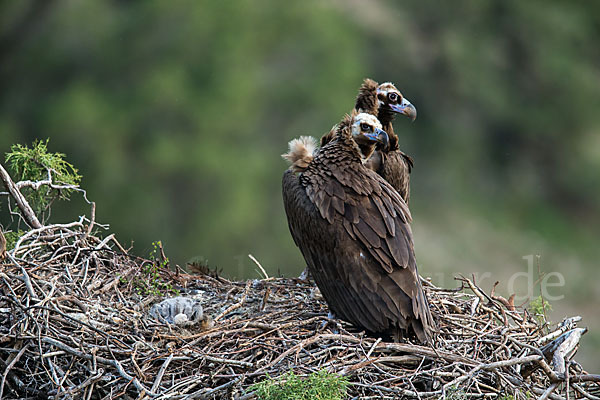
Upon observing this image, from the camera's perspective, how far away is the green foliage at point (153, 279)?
13.3 ft

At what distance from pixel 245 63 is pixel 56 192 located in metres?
8.36

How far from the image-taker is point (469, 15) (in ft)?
52.2

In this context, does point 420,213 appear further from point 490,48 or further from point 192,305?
point 192,305

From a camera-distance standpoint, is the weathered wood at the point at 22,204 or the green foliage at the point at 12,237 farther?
the green foliage at the point at 12,237

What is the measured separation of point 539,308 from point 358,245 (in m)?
1.33

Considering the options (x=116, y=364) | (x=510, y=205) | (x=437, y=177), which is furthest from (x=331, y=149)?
(x=510, y=205)

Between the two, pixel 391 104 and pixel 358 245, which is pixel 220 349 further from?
pixel 391 104

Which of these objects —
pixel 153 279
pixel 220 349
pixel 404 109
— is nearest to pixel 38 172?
pixel 153 279

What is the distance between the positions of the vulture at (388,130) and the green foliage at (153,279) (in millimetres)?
1256

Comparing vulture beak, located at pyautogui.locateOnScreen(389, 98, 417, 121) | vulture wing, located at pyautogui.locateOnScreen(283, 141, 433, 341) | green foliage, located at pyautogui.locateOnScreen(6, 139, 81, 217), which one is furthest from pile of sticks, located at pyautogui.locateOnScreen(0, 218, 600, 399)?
vulture beak, located at pyautogui.locateOnScreen(389, 98, 417, 121)

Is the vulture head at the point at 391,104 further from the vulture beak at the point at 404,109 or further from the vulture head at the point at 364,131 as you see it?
the vulture head at the point at 364,131

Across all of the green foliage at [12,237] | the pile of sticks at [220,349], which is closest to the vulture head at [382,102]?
the pile of sticks at [220,349]

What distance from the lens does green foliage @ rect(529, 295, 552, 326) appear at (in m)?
4.03

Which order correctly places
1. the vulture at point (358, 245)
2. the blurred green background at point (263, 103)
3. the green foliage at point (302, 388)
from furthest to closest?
the blurred green background at point (263, 103) < the vulture at point (358, 245) < the green foliage at point (302, 388)
